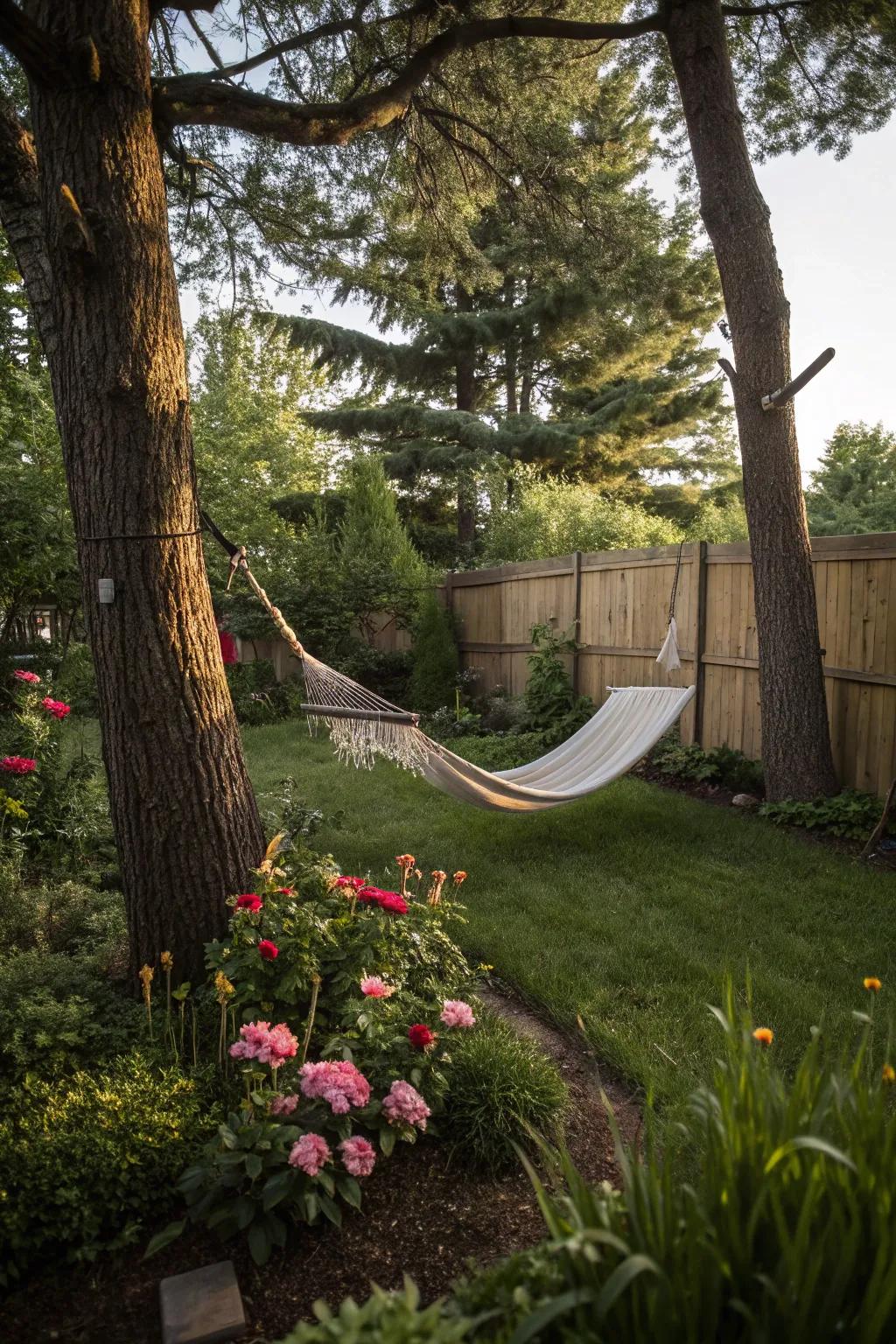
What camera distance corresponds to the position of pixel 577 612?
688 centimetres

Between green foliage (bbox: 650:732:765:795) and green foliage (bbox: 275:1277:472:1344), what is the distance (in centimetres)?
441

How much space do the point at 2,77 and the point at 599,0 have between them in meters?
3.16

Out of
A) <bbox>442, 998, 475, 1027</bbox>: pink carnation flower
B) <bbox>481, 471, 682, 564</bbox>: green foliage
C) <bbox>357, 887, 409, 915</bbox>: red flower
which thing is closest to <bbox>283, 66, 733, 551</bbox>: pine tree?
<bbox>481, 471, 682, 564</bbox>: green foliage

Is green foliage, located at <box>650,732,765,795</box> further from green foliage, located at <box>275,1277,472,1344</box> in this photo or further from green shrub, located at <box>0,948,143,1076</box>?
green foliage, located at <box>275,1277,472,1344</box>

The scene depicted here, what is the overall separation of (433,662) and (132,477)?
631 centimetres

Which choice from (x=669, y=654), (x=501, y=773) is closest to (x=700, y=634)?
(x=669, y=654)

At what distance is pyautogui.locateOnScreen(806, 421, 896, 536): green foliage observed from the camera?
45.1 ft

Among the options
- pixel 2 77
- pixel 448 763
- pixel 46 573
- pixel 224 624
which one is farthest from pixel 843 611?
pixel 224 624

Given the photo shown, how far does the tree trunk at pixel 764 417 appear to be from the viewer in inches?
176

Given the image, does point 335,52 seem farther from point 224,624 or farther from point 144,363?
point 224,624

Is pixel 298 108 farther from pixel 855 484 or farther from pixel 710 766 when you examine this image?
pixel 855 484

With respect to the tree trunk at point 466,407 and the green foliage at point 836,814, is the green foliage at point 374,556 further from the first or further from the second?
the green foliage at point 836,814

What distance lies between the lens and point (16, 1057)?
1.77 m

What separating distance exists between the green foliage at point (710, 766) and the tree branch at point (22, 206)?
4160 mm
